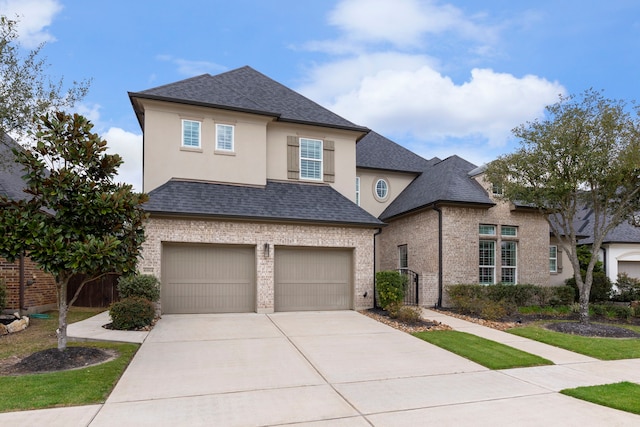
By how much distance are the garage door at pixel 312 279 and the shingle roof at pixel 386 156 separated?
21.5ft

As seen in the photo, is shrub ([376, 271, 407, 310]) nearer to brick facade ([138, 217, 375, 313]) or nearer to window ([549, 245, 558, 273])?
brick facade ([138, 217, 375, 313])

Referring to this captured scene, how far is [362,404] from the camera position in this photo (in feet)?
18.1

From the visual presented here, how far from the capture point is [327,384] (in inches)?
252

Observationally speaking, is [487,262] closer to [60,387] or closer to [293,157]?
[293,157]

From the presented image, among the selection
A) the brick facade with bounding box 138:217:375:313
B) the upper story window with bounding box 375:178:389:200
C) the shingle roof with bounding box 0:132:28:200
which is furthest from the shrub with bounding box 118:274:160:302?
the upper story window with bounding box 375:178:389:200

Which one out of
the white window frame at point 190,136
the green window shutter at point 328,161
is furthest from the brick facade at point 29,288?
the green window shutter at point 328,161

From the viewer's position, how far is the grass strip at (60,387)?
5328mm

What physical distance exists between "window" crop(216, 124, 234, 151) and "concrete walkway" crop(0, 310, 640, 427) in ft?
22.6

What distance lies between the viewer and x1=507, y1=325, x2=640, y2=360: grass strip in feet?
29.5

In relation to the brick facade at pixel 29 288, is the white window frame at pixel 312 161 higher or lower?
higher

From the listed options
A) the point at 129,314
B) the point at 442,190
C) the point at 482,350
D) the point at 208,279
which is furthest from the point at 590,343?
the point at 129,314

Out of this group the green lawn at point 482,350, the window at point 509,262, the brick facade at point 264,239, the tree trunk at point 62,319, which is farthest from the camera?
the window at point 509,262

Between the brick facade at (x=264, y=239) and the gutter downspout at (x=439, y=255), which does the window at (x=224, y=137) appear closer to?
the brick facade at (x=264, y=239)

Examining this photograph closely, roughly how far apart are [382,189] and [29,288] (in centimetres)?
1473
